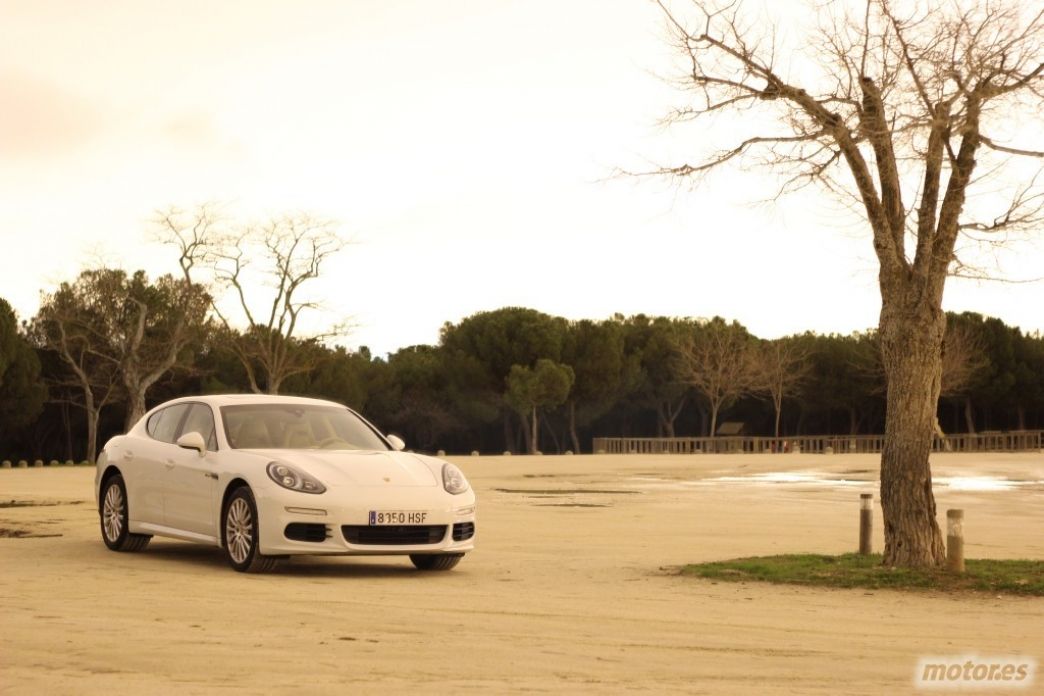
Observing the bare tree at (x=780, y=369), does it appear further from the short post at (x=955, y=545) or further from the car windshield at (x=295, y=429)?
the car windshield at (x=295, y=429)

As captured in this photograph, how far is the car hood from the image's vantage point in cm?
1275

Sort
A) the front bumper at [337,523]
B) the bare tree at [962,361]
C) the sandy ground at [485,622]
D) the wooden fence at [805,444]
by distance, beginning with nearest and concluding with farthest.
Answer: the sandy ground at [485,622] < the front bumper at [337,523] < the wooden fence at [805,444] < the bare tree at [962,361]

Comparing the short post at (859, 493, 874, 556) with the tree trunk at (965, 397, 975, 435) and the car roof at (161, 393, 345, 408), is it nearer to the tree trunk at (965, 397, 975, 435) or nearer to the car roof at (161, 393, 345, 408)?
the car roof at (161, 393, 345, 408)

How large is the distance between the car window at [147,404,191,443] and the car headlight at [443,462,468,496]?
293 cm

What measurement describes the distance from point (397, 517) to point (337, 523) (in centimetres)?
53

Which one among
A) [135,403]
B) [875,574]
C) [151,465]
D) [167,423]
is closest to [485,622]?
[875,574]

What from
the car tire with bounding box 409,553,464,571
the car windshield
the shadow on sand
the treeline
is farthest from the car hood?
the treeline

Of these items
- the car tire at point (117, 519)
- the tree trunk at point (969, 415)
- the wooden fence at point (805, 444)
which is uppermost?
the tree trunk at point (969, 415)

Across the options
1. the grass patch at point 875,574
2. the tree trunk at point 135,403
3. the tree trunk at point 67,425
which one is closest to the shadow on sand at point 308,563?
the grass patch at point 875,574

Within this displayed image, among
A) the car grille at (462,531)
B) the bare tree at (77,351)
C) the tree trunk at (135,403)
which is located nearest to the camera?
the car grille at (462,531)

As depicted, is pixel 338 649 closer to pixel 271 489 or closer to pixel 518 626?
pixel 518 626

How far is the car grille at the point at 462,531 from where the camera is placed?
1312cm

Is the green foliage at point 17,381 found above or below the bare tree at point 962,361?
below

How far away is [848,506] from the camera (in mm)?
26406
